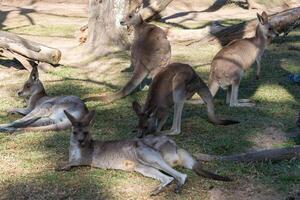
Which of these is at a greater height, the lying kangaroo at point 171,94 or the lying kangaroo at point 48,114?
the lying kangaroo at point 171,94

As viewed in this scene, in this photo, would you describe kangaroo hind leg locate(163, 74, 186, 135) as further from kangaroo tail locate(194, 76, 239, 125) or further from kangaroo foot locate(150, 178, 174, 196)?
kangaroo foot locate(150, 178, 174, 196)

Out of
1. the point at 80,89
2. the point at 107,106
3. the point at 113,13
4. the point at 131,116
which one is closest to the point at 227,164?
the point at 131,116

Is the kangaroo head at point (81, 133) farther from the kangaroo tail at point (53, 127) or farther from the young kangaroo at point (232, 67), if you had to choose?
the young kangaroo at point (232, 67)

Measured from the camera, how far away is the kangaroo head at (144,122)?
5199 mm

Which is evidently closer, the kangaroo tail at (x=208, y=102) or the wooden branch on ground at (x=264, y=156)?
the wooden branch on ground at (x=264, y=156)

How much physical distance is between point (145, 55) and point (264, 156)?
9.79ft

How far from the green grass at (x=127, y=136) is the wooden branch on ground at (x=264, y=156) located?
6 cm

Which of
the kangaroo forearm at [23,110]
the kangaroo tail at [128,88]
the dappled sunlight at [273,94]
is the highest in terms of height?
the kangaroo tail at [128,88]

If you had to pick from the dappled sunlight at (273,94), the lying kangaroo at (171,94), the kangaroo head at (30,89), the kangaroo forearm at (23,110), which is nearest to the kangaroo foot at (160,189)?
the lying kangaroo at (171,94)

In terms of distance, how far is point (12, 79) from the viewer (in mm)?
8539

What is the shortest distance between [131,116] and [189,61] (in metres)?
3.09

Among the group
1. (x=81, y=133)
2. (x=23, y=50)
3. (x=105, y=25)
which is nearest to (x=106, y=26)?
(x=105, y=25)

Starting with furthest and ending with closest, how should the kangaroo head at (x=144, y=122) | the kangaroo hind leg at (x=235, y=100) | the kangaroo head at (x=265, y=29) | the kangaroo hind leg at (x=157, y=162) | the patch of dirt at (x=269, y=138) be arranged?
1. the kangaroo head at (x=265, y=29)
2. the kangaroo hind leg at (x=235, y=100)
3. the patch of dirt at (x=269, y=138)
4. the kangaroo head at (x=144, y=122)
5. the kangaroo hind leg at (x=157, y=162)

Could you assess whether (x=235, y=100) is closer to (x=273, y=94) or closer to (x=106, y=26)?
(x=273, y=94)
